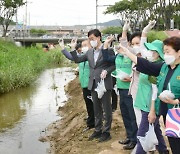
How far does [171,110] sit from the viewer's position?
3.19 meters

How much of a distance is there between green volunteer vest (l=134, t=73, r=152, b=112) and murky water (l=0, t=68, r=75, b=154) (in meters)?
3.08

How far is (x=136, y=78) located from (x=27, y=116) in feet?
19.7

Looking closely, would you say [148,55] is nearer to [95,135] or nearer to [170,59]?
[170,59]

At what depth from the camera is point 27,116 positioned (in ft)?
32.2

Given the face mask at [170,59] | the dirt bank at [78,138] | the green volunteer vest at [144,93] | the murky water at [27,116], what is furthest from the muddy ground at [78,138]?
the face mask at [170,59]

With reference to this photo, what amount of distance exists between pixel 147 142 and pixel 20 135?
14.7 feet

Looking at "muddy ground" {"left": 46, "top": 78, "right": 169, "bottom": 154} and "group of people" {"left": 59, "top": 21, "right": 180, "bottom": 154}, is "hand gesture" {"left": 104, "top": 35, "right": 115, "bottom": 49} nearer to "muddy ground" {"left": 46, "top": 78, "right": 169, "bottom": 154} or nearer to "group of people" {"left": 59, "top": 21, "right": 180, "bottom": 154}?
"group of people" {"left": 59, "top": 21, "right": 180, "bottom": 154}

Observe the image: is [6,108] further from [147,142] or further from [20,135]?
[147,142]

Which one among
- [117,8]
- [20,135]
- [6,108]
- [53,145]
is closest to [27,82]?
[6,108]

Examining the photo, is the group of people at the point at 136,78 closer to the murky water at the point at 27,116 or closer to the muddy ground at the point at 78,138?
the muddy ground at the point at 78,138

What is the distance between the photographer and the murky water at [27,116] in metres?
7.02

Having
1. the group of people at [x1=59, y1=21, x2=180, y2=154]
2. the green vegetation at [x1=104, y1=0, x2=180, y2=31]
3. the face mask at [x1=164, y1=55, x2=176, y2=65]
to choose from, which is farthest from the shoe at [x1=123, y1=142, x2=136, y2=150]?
the green vegetation at [x1=104, y1=0, x2=180, y2=31]

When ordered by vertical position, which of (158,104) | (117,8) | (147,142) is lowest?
(147,142)

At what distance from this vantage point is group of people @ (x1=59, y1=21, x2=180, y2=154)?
3.36m
